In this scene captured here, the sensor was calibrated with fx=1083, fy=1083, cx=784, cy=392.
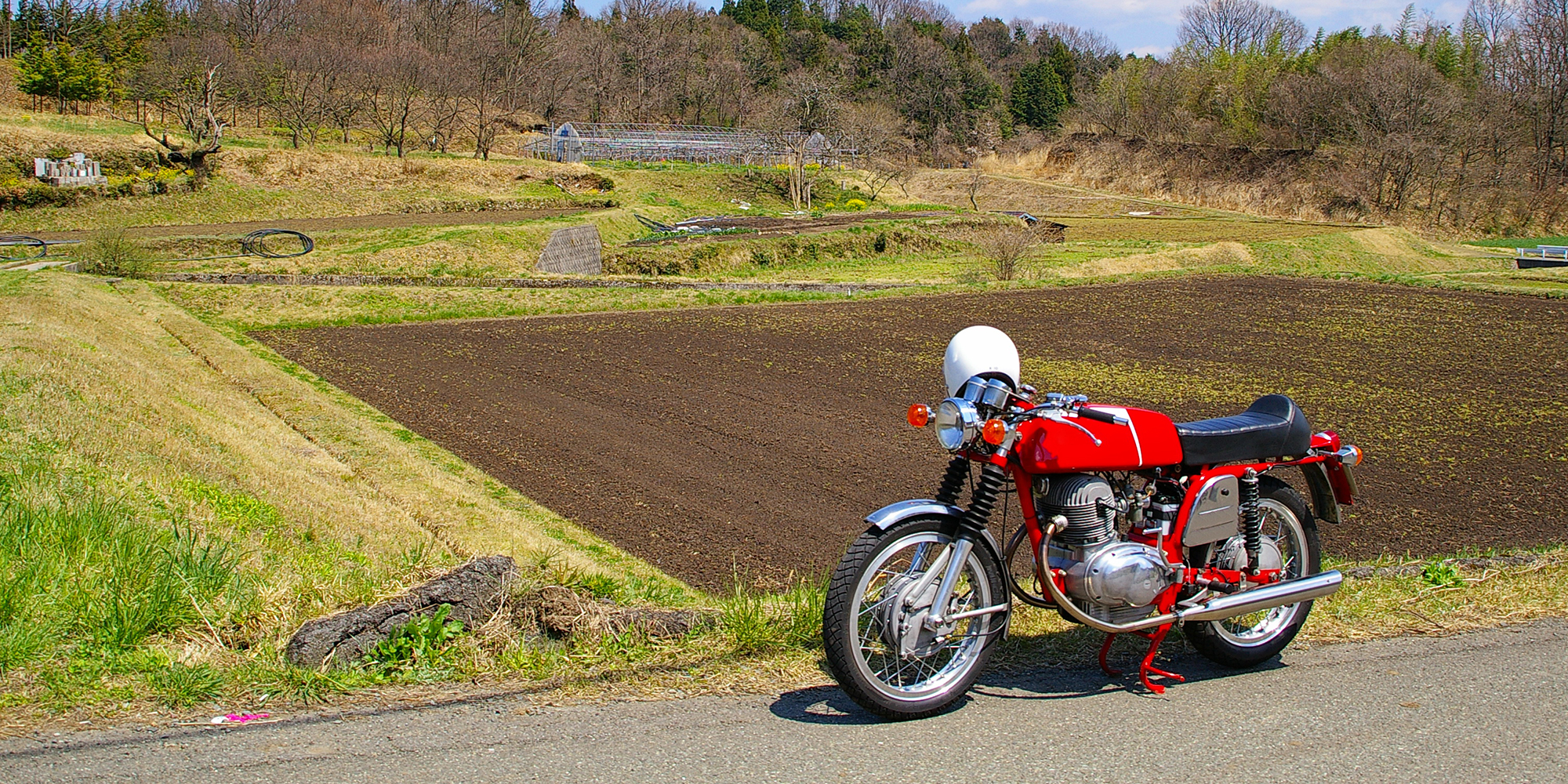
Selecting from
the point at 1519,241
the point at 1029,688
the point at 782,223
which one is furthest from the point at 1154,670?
the point at 1519,241

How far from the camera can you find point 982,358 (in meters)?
4.01

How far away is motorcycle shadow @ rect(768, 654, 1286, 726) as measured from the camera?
371 centimetres

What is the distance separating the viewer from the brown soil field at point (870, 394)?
9953 mm

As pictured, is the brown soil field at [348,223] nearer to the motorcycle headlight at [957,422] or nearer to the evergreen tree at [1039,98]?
the motorcycle headlight at [957,422]

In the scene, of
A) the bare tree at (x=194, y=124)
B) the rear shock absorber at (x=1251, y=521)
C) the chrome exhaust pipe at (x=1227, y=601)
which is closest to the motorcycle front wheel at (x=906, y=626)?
the chrome exhaust pipe at (x=1227, y=601)

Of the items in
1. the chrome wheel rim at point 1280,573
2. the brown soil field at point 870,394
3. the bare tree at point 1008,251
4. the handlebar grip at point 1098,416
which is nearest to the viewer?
the handlebar grip at point 1098,416

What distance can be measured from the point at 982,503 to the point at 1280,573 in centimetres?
163

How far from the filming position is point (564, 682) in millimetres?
3807

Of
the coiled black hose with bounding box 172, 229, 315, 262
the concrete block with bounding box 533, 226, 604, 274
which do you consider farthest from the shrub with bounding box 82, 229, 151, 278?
the concrete block with bounding box 533, 226, 604, 274

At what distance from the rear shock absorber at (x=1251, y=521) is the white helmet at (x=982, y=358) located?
1.19 meters

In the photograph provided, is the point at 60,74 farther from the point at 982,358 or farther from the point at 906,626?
the point at 906,626

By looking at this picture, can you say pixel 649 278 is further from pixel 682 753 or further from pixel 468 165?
pixel 682 753

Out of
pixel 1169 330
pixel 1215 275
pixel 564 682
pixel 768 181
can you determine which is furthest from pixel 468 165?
pixel 564 682

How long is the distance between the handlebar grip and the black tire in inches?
30.3
